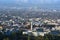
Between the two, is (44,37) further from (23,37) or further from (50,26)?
(50,26)

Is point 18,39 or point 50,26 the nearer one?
point 18,39

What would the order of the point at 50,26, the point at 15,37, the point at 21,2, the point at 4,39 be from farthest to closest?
the point at 21,2, the point at 50,26, the point at 15,37, the point at 4,39

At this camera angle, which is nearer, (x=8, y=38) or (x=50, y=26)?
(x=8, y=38)

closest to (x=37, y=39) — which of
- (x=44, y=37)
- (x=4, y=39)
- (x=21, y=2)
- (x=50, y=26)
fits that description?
(x=44, y=37)

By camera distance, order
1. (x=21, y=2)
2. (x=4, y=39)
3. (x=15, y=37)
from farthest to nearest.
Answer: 1. (x=21, y=2)
2. (x=15, y=37)
3. (x=4, y=39)

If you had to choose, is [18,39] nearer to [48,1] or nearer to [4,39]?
[4,39]

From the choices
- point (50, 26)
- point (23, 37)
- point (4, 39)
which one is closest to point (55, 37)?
point (23, 37)

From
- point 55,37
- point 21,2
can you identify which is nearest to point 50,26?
point 55,37

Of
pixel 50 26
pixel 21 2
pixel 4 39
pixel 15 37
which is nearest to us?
pixel 4 39
